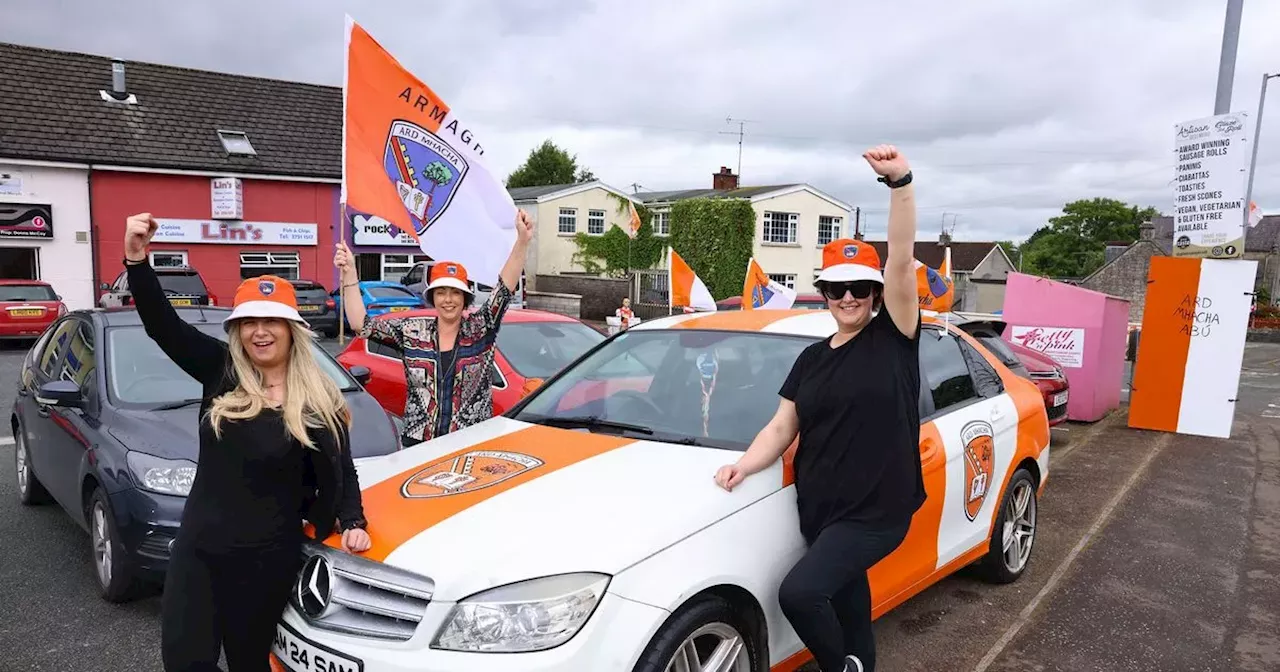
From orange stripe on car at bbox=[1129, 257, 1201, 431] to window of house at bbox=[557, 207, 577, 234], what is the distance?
29264mm

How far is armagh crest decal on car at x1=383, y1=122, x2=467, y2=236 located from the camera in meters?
4.78

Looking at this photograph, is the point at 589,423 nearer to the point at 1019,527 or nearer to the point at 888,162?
the point at 888,162

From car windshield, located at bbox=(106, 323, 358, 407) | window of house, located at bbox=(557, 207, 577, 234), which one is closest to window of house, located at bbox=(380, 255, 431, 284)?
window of house, located at bbox=(557, 207, 577, 234)

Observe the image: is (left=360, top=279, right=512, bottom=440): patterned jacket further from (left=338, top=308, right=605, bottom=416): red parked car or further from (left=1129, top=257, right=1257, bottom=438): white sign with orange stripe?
(left=1129, top=257, right=1257, bottom=438): white sign with orange stripe

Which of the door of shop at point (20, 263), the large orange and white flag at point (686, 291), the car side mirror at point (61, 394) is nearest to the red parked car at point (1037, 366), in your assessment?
the large orange and white flag at point (686, 291)

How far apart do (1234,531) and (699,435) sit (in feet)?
16.3

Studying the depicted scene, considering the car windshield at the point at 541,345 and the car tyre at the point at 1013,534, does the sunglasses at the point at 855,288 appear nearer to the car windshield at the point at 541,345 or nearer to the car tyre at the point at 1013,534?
the car tyre at the point at 1013,534

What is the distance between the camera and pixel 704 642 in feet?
8.61

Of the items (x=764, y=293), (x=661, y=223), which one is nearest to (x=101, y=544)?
(x=764, y=293)

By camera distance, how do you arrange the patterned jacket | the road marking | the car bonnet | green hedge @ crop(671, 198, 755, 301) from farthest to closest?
1. green hedge @ crop(671, 198, 755, 301)
2. the patterned jacket
3. the road marking
4. the car bonnet

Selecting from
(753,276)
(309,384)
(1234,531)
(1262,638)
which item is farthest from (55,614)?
(1234,531)

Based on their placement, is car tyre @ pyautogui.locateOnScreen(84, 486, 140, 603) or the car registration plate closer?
the car registration plate

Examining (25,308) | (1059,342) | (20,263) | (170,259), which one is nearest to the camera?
(1059,342)

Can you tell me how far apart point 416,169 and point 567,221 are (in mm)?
33233
